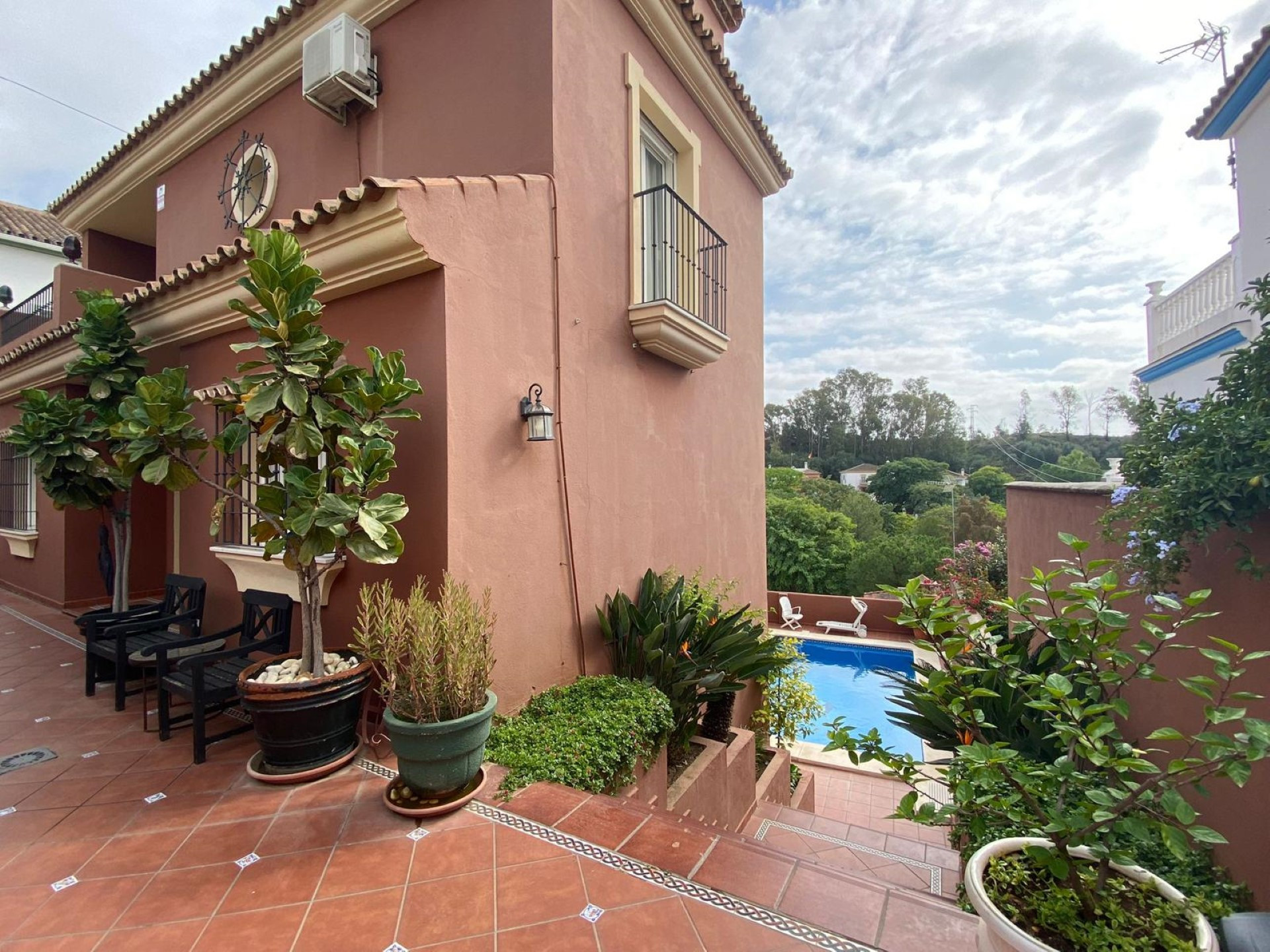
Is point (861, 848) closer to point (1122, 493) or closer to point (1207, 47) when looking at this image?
point (1122, 493)

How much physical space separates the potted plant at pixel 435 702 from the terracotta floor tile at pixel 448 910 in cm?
54

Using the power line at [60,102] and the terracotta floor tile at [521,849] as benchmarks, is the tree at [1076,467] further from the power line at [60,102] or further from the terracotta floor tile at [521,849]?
the power line at [60,102]

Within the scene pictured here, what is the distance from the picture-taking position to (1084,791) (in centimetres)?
183

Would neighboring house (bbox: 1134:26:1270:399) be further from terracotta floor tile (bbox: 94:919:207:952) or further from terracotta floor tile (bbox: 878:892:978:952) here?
terracotta floor tile (bbox: 94:919:207:952)

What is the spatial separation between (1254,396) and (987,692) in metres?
3.05

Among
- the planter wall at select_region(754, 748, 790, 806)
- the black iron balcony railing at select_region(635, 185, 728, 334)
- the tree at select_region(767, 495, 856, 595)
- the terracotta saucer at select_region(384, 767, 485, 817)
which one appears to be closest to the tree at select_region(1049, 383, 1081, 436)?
the tree at select_region(767, 495, 856, 595)

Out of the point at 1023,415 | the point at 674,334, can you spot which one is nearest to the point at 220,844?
the point at 674,334

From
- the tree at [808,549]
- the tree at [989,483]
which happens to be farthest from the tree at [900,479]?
the tree at [808,549]

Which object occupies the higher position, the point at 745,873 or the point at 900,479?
the point at 900,479

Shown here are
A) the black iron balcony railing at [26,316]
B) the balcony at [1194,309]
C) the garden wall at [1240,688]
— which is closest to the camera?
the garden wall at [1240,688]

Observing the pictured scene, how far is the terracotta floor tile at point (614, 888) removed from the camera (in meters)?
2.28

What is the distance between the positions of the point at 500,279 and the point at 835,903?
166 inches

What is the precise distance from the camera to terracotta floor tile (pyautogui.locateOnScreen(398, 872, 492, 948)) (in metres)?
2.13

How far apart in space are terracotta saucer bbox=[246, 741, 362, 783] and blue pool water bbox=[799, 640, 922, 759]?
10.4 meters
